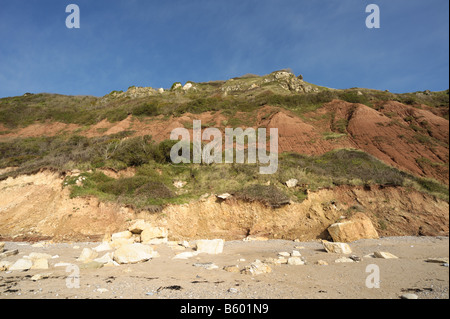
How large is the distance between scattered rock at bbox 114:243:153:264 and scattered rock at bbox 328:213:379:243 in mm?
8762

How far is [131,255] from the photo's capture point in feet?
24.3

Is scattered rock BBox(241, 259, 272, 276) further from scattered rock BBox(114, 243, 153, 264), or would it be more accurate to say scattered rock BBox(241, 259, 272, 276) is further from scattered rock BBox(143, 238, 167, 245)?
scattered rock BBox(143, 238, 167, 245)

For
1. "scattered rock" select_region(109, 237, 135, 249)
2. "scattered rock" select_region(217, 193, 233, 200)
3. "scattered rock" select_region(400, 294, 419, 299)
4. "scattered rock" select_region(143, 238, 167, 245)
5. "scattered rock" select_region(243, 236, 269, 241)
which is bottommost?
"scattered rock" select_region(243, 236, 269, 241)

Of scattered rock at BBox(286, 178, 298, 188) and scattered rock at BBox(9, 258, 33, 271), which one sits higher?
scattered rock at BBox(286, 178, 298, 188)

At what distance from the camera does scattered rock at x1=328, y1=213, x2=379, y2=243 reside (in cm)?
1065

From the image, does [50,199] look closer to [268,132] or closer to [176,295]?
[176,295]

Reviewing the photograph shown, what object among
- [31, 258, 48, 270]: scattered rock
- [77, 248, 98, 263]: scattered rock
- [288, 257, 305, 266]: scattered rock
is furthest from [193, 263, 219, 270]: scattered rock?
[31, 258, 48, 270]: scattered rock

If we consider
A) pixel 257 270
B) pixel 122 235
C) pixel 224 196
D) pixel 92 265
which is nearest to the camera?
pixel 257 270

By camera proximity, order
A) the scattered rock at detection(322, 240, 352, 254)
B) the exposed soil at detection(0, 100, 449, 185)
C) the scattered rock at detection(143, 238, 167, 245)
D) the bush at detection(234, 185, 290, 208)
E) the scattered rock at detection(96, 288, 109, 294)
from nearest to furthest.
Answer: the scattered rock at detection(96, 288, 109, 294)
the scattered rock at detection(322, 240, 352, 254)
the scattered rock at detection(143, 238, 167, 245)
the bush at detection(234, 185, 290, 208)
the exposed soil at detection(0, 100, 449, 185)

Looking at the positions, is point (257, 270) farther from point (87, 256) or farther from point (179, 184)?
point (179, 184)

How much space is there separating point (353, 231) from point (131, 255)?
32.9 feet

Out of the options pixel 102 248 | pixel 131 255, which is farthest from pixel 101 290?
pixel 102 248

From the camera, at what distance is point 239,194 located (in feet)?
46.1
